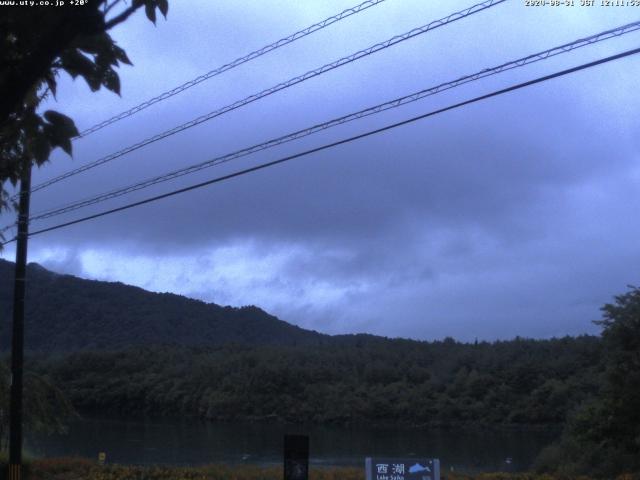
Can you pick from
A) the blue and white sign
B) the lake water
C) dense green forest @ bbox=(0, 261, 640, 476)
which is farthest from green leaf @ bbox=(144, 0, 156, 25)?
the lake water

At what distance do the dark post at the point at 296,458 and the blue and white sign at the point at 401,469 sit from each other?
308cm

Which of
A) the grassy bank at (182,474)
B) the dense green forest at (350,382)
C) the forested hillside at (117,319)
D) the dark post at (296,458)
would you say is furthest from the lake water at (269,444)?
the dark post at (296,458)

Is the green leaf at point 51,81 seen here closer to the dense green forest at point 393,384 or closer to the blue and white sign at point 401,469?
the blue and white sign at point 401,469

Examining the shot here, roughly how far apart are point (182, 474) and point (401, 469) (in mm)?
8176

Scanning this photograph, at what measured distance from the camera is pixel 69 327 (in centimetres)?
6831

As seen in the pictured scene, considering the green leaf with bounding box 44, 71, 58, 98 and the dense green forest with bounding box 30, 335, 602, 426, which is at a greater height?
the green leaf with bounding box 44, 71, 58, 98

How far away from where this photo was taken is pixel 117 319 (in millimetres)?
77875

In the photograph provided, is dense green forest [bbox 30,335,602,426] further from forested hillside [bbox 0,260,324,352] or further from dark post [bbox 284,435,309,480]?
dark post [bbox 284,435,309,480]

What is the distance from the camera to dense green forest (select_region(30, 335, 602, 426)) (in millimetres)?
38125

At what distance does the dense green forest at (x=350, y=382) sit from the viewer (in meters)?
38.1

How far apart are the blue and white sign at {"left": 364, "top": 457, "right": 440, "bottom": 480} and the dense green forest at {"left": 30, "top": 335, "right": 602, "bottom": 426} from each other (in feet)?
83.3

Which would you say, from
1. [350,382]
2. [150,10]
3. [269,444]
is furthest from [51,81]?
[350,382]

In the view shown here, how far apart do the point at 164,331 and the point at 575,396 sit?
51165 mm

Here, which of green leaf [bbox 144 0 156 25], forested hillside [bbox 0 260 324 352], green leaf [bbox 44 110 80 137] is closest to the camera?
green leaf [bbox 144 0 156 25]
